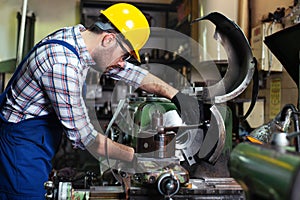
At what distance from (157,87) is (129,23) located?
0.35 metres

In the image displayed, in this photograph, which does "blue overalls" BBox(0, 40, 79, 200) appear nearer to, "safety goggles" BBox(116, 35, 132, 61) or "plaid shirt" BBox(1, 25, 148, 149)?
"plaid shirt" BBox(1, 25, 148, 149)

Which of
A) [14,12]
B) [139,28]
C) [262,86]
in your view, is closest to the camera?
[139,28]

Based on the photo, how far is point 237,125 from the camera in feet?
7.43

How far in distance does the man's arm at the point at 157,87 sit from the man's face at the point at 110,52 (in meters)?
0.22

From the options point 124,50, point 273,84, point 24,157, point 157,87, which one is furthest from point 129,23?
point 273,84

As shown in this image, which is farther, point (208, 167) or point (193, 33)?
point (193, 33)

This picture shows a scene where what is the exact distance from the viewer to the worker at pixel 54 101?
1.48 meters

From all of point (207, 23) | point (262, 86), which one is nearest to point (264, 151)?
point (262, 86)

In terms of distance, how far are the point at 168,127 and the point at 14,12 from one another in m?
3.40

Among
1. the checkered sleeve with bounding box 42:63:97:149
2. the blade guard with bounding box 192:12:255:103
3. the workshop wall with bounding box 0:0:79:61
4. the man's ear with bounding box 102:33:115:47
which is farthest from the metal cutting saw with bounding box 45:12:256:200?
the workshop wall with bounding box 0:0:79:61

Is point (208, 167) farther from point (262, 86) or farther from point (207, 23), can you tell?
point (207, 23)

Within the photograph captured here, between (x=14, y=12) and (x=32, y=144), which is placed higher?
(x=14, y=12)

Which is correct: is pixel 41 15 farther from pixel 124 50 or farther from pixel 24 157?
pixel 24 157

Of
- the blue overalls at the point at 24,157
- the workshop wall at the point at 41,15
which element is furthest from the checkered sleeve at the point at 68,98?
the workshop wall at the point at 41,15
